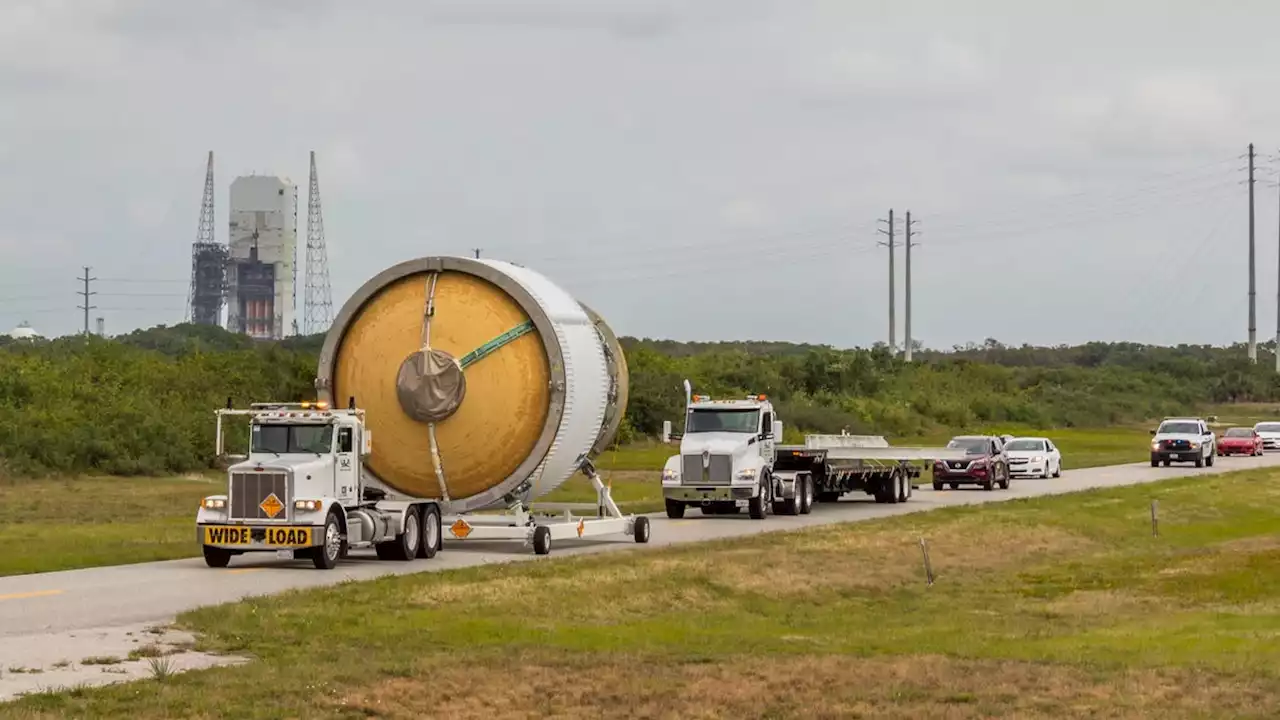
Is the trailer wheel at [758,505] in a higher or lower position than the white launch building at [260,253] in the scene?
lower

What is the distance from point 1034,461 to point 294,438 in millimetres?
43727

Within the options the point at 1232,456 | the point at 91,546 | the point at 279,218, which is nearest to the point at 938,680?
the point at 91,546

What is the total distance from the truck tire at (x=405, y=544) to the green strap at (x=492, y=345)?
2.64 m

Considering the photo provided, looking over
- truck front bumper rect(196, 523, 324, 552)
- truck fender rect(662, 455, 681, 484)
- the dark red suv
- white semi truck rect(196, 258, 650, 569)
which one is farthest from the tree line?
truck front bumper rect(196, 523, 324, 552)

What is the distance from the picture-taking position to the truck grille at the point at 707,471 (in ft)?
146

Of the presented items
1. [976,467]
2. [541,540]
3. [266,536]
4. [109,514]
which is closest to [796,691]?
[266,536]

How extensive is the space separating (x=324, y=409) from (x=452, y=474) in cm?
321

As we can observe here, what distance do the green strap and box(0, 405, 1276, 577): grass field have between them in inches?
234

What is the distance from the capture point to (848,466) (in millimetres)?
51000

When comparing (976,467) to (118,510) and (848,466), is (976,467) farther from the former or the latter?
(118,510)

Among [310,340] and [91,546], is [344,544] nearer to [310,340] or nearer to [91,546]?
[91,546]

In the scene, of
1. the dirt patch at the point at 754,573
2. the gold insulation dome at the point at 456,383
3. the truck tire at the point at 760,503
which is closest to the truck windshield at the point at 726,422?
the truck tire at the point at 760,503

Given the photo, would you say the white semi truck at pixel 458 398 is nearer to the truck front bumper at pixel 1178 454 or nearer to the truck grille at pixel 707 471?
the truck grille at pixel 707 471

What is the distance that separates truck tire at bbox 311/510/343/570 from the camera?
29.4m
